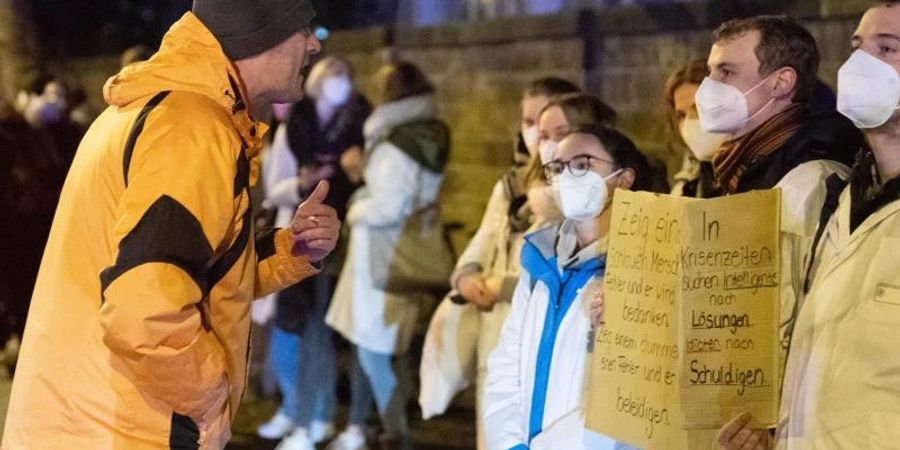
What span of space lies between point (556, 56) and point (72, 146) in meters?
3.22

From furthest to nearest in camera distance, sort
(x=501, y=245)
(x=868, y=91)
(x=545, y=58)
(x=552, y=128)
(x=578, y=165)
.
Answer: (x=545, y=58) → (x=501, y=245) → (x=552, y=128) → (x=578, y=165) → (x=868, y=91)

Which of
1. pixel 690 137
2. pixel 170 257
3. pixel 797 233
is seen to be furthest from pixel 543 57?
pixel 170 257

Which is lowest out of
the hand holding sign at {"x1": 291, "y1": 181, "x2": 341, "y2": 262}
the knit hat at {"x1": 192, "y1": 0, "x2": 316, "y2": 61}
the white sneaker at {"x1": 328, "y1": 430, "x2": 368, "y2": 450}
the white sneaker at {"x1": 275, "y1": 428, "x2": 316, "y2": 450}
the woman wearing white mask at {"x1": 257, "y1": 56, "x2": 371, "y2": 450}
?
the white sneaker at {"x1": 275, "y1": 428, "x2": 316, "y2": 450}

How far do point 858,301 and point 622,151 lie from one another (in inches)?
51.0

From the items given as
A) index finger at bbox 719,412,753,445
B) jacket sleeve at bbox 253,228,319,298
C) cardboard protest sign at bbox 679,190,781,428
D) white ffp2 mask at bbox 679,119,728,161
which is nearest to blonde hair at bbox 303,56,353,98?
white ffp2 mask at bbox 679,119,728,161

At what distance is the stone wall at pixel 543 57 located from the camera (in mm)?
7469

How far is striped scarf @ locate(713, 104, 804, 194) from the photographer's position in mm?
3994

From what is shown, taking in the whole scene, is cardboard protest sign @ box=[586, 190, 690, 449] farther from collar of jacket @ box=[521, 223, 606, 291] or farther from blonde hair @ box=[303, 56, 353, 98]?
blonde hair @ box=[303, 56, 353, 98]

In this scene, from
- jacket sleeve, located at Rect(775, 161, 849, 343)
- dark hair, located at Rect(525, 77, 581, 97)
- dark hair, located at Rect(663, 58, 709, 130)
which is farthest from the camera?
dark hair, located at Rect(525, 77, 581, 97)

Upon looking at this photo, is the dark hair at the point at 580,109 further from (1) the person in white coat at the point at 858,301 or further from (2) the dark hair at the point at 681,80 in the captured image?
(1) the person in white coat at the point at 858,301

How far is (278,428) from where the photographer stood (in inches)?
307

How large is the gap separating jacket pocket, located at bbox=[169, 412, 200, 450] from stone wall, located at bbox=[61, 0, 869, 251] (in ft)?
9.30

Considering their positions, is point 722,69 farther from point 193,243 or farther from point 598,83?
point 598,83

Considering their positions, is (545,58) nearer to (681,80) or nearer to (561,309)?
(681,80)
